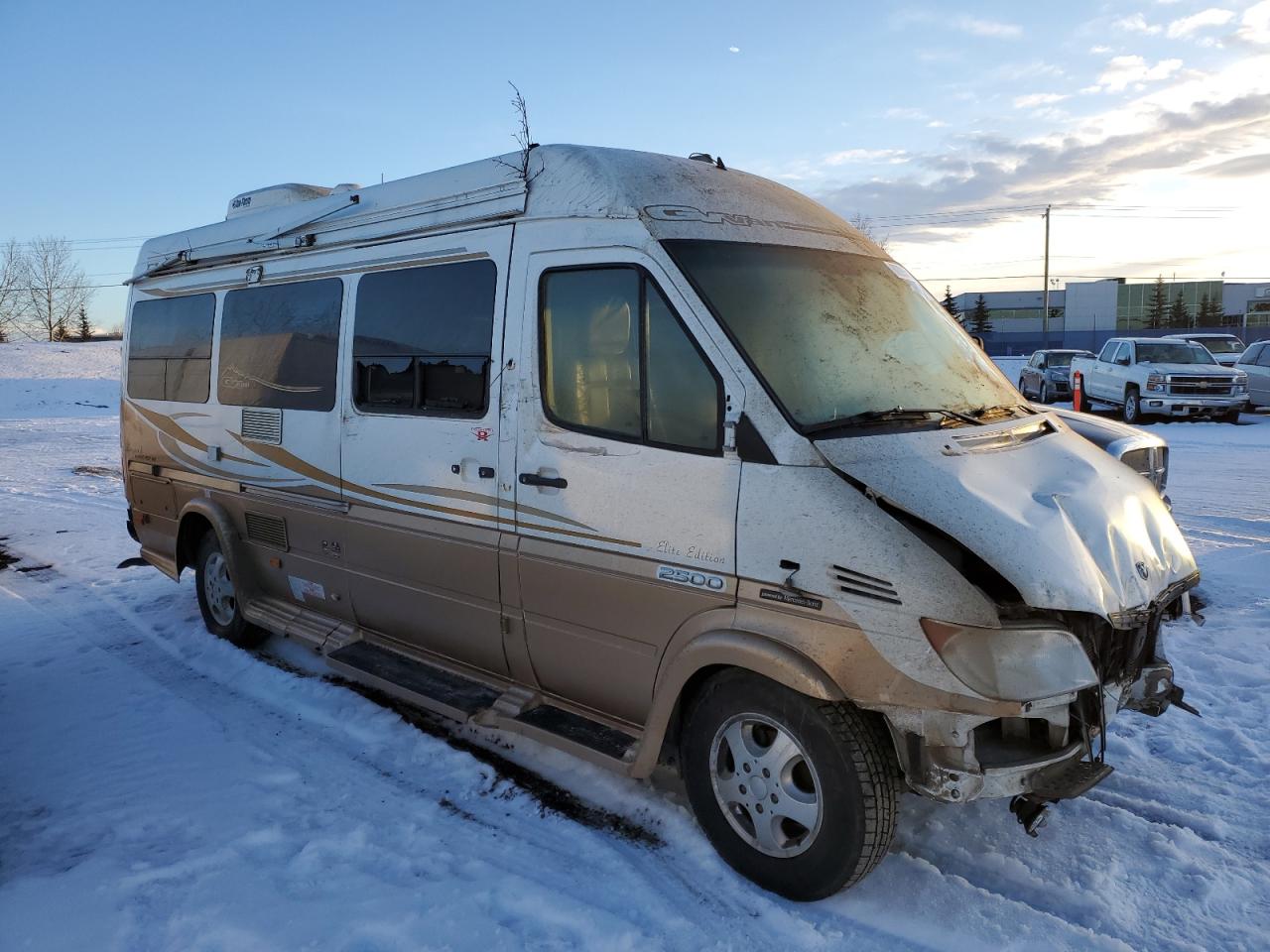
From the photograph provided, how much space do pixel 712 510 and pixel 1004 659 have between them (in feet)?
3.78

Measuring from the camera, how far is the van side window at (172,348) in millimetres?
6742

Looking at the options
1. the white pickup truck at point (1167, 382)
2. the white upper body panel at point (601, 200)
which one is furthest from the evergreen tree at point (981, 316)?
the white upper body panel at point (601, 200)

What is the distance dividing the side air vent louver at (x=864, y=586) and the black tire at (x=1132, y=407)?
64.4 feet

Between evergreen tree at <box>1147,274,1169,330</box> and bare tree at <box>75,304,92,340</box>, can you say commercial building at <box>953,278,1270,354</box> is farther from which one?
bare tree at <box>75,304,92,340</box>

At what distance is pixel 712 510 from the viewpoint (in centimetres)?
354

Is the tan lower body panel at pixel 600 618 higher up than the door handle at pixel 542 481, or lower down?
lower down

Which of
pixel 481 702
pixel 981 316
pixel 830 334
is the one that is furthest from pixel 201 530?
pixel 981 316

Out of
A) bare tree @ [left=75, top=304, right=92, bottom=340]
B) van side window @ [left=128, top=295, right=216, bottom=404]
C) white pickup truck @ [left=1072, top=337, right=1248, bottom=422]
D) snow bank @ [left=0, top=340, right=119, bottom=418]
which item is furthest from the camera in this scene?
bare tree @ [left=75, top=304, right=92, bottom=340]

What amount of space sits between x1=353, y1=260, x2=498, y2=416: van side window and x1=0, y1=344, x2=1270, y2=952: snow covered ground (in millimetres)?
1832

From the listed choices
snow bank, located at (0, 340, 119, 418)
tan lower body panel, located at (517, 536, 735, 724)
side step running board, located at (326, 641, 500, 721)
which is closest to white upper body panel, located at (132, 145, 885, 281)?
tan lower body panel, located at (517, 536, 735, 724)

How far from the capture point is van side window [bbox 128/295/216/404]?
6.74 metres

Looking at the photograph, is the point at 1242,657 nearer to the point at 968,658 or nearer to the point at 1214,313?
the point at 968,658

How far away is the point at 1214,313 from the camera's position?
276ft

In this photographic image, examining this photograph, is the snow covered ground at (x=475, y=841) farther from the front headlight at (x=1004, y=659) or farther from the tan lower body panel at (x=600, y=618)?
the front headlight at (x=1004, y=659)
